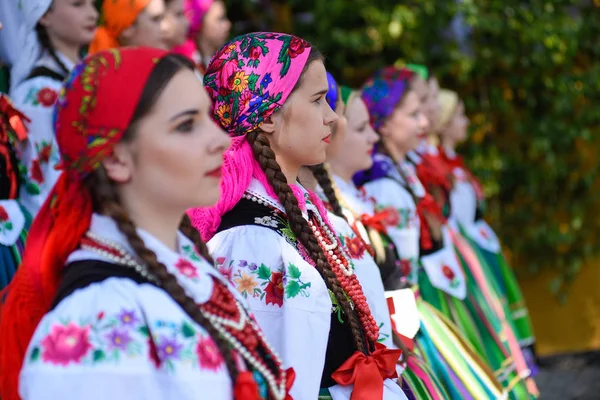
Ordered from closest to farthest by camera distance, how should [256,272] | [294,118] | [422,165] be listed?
[256,272], [294,118], [422,165]

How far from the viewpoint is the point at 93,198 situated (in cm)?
194

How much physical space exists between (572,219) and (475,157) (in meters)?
0.81

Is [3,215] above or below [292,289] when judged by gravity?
above

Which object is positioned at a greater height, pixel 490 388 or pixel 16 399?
pixel 16 399

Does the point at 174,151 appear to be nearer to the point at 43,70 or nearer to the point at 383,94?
the point at 43,70

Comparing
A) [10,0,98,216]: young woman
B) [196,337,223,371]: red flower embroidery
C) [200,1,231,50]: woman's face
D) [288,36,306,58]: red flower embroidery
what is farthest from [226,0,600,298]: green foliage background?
[196,337,223,371]: red flower embroidery

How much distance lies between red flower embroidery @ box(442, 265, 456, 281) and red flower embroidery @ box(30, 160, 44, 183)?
1.85 meters

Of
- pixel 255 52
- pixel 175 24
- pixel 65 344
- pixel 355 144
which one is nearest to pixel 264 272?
pixel 255 52

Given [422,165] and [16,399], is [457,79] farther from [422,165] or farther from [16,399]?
[16,399]

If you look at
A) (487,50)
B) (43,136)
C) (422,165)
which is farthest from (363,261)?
(487,50)

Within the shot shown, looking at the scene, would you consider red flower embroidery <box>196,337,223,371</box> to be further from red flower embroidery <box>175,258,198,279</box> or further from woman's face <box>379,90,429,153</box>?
woman's face <box>379,90,429,153</box>

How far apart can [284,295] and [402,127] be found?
221 centimetres

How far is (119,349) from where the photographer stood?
1795mm

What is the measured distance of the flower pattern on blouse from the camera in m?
1.77
